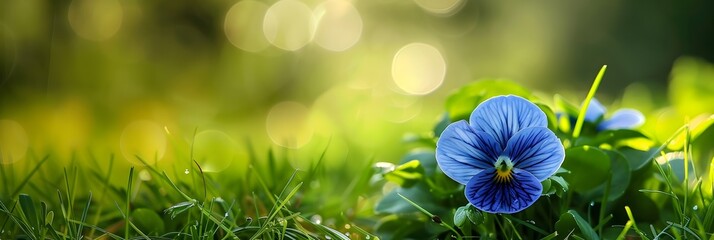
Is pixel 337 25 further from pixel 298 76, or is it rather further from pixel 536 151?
pixel 536 151

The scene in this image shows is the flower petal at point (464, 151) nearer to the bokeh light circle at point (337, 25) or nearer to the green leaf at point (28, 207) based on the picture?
the green leaf at point (28, 207)

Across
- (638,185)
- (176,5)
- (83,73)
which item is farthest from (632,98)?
(83,73)

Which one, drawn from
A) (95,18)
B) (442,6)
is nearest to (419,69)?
(442,6)

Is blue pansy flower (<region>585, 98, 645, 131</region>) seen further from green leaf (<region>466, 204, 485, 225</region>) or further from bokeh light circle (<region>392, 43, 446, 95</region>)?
bokeh light circle (<region>392, 43, 446, 95</region>)

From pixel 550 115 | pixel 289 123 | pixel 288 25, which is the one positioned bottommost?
pixel 289 123

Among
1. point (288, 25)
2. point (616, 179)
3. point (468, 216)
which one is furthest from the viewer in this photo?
point (288, 25)

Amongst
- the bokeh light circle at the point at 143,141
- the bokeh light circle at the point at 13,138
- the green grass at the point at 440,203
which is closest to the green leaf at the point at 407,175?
the green grass at the point at 440,203

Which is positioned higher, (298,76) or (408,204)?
(408,204)
